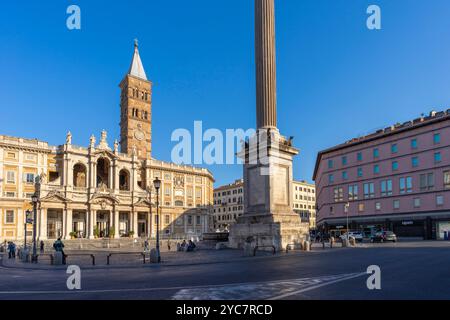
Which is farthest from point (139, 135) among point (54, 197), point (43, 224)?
point (43, 224)

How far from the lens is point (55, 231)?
7506 cm

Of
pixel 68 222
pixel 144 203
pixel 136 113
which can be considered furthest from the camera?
pixel 136 113

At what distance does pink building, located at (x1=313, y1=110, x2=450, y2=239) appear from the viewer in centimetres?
6184

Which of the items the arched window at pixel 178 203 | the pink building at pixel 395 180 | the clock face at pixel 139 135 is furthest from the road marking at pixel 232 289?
the clock face at pixel 139 135

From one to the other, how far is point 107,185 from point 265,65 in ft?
205

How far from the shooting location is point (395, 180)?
69375 millimetres

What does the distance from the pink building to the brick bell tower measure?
46898mm

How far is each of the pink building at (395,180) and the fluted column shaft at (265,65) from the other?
90.5ft

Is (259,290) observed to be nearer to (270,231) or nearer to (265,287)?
(265,287)

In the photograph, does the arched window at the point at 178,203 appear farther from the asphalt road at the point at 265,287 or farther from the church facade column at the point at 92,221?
the asphalt road at the point at 265,287

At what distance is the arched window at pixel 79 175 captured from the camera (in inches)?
3238

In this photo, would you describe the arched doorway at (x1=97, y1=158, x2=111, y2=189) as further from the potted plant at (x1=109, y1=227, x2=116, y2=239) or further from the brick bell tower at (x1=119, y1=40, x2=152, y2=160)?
the potted plant at (x1=109, y1=227, x2=116, y2=239)

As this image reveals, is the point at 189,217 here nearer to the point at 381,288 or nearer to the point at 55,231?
the point at 55,231
